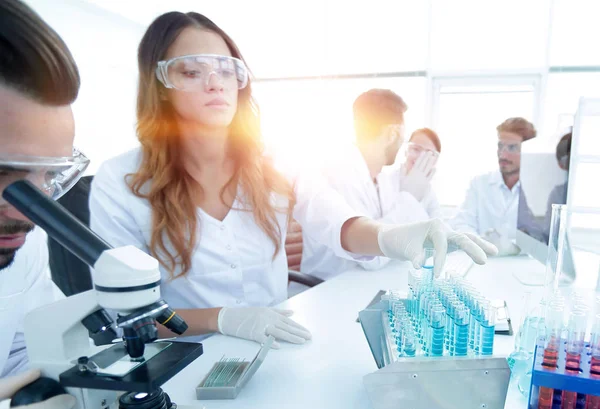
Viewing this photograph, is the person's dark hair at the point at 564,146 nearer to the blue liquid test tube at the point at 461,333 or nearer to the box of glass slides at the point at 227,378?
the blue liquid test tube at the point at 461,333

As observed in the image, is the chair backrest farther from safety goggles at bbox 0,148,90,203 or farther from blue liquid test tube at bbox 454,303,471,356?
blue liquid test tube at bbox 454,303,471,356

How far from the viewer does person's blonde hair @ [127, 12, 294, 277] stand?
1.42 metres

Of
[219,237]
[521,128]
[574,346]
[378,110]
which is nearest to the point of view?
[574,346]

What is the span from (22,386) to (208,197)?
0.97 m

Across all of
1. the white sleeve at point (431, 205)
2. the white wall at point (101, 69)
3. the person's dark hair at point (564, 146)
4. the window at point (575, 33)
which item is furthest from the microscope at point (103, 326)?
the window at point (575, 33)

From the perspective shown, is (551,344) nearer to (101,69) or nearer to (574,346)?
(574,346)

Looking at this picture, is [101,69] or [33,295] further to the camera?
[101,69]

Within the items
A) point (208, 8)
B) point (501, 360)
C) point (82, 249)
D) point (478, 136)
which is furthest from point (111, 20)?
point (501, 360)

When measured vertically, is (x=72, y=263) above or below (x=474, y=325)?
below

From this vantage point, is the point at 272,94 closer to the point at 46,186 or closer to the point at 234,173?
the point at 234,173

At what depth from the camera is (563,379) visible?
2.26 ft

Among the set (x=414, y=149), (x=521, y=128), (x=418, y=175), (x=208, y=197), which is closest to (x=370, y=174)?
(x=418, y=175)

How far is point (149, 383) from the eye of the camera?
0.61 m

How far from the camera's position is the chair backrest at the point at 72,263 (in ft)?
5.30
